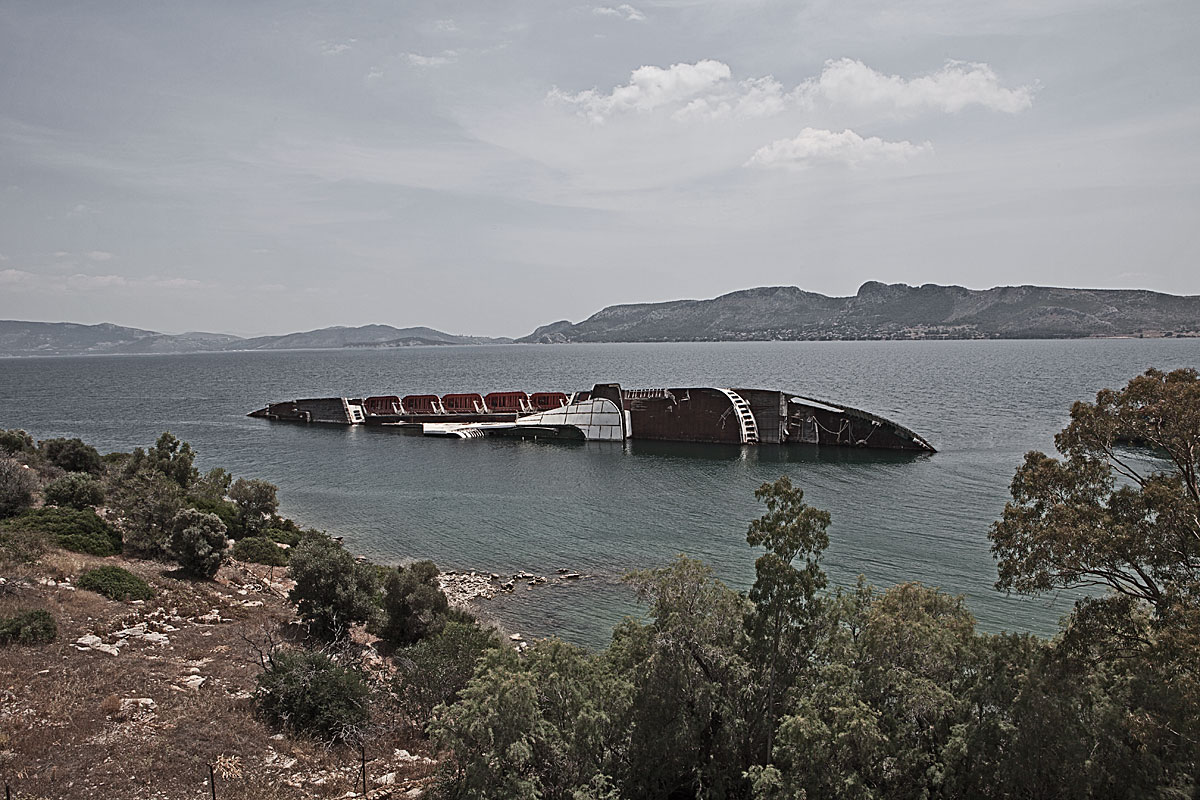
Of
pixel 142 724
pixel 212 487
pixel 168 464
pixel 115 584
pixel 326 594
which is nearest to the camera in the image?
pixel 142 724

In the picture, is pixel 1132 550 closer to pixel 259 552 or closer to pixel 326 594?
pixel 326 594

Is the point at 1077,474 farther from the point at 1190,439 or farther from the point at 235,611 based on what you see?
the point at 235,611

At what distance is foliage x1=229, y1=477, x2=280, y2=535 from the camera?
1331 inches

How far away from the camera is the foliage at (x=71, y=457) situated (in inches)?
1612

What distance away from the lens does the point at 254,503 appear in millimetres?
34562

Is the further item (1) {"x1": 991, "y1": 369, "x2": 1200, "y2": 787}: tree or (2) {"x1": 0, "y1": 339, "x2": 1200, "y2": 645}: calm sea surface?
(2) {"x1": 0, "y1": 339, "x2": 1200, "y2": 645}: calm sea surface

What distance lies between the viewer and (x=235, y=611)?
22.5 metres

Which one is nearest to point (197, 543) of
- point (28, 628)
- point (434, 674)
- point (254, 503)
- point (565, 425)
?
point (28, 628)

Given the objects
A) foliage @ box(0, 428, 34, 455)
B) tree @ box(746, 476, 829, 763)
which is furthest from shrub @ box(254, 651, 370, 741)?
foliage @ box(0, 428, 34, 455)

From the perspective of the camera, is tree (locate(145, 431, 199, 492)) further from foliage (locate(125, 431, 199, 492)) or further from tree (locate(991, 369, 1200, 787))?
tree (locate(991, 369, 1200, 787))

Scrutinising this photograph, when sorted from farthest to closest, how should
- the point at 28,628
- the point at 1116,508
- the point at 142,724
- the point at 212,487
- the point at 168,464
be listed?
1. the point at 168,464
2. the point at 212,487
3. the point at 28,628
4. the point at 142,724
5. the point at 1116,508

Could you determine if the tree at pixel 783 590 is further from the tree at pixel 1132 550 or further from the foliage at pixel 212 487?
the foliage at pixel 212 487

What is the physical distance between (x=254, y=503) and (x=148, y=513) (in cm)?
667

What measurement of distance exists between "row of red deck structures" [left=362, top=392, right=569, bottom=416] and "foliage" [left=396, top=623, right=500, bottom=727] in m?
59.8
